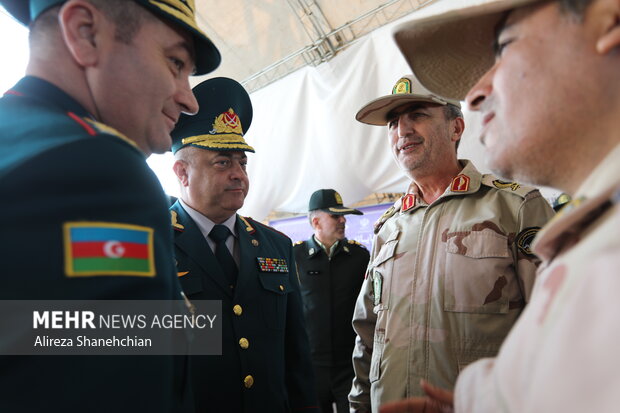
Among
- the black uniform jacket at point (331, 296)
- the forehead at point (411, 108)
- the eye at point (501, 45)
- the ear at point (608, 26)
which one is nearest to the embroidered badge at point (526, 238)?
the forehead at point (411, 108)

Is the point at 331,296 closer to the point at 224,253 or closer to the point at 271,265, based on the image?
the point at 271,265

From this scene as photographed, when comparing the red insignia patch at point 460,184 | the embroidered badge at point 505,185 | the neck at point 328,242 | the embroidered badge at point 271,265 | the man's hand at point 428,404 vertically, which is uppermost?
the neck at point 328,242

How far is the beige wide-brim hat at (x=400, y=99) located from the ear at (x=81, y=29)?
1.39m

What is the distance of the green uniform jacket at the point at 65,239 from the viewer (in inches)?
21.4

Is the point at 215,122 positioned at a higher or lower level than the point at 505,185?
higher

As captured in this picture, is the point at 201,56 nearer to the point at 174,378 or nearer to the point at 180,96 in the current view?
the point at 180,96

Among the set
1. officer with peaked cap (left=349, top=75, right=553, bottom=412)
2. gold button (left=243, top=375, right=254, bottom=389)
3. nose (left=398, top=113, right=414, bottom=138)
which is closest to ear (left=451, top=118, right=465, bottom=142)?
officer with peaked cap (left=349, top=75, right=553, bottom=412)

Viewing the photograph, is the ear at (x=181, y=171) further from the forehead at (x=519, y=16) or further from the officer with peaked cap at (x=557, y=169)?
the forehead at (x=519, y=16)

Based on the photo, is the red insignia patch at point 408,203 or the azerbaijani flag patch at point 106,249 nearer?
the azerbaijani flag patch at point 106,249

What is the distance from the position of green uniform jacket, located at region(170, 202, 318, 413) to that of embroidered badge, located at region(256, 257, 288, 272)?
0.02 meters

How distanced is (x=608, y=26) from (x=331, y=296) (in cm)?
299

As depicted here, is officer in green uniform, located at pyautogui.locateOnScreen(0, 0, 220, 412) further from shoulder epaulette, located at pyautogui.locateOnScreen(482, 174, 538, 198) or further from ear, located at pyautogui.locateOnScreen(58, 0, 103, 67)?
shoulder epaulette, located at pyautogui.locateOnScreen(482, 174, 538, 198)

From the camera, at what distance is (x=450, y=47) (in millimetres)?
953

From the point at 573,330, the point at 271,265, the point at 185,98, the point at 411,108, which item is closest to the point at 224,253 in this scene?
the point at 271,265
